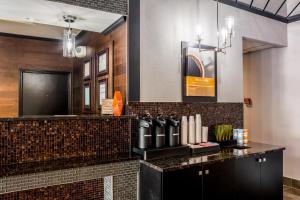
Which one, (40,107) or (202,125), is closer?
(202,125)

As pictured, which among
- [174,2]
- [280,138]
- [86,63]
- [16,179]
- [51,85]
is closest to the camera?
[16,179]

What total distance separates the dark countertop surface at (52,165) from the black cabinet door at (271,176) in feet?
5.11

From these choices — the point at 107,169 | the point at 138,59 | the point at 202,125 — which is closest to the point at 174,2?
the point at 138,59

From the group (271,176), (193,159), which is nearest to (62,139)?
(193,159)

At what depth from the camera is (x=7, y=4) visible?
227 cm

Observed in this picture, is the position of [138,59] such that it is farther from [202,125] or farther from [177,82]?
[202,125]

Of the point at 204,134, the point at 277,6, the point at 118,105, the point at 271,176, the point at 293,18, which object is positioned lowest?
the point at 271,176

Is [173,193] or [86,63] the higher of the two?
[86,63]

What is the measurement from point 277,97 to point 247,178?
217 centimetres

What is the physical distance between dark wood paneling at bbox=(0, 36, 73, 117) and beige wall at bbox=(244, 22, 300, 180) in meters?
3.67

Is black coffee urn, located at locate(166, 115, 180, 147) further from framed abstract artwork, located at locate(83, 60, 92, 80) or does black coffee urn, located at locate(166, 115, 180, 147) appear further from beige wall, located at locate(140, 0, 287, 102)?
framed abstract artwork, located at locate(83, 60, 92, 80)

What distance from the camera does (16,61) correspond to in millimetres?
Answer: 4164

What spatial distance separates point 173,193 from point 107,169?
61 cm

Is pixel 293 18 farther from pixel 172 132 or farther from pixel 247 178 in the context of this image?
pixel 172 132
